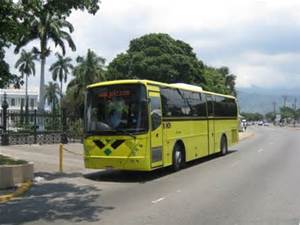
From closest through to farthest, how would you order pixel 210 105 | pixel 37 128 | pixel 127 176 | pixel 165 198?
1. pixel 165 198
2. pixel 127 176
3. pixel 210 105
4. pixel 37 128

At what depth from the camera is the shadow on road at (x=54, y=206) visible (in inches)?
432

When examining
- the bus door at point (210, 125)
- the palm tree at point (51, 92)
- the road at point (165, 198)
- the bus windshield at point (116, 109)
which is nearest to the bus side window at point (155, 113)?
the bus windshield at point (116, 109)

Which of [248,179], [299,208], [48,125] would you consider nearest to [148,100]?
[248,179]

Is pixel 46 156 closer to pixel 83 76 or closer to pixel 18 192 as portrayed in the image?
pixel 18 192

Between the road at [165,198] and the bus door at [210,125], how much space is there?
4419 millimetres

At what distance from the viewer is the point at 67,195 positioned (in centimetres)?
1443

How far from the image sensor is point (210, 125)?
25.6 meters

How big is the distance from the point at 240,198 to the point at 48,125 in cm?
2014

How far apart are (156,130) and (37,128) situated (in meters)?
14.2

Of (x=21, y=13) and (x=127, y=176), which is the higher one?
(x=21, y=13)

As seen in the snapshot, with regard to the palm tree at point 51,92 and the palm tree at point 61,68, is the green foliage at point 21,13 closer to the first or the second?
the palm tree at point 61,68

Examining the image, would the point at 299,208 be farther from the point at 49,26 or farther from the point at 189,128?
the point at 49,26

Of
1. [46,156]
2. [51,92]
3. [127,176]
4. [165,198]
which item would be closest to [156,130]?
[127,176]

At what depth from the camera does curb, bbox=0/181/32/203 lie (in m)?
13.7
